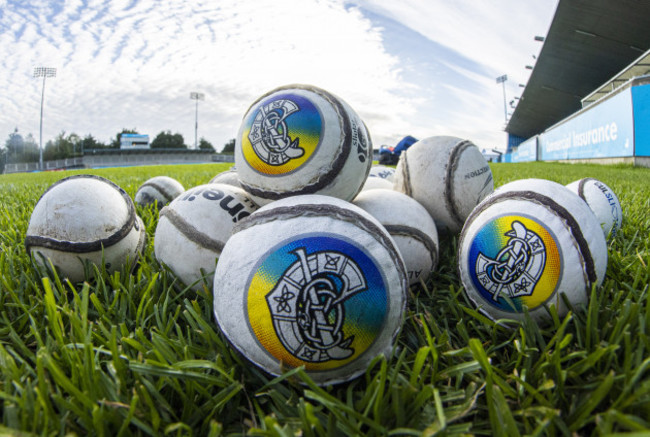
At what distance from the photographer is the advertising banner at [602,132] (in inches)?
556

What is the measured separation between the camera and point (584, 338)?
1742mm

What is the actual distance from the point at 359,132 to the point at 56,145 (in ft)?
356

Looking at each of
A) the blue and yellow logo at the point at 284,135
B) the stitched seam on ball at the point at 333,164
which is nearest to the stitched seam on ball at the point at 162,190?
the stitched seam on ball at the point at 333,164

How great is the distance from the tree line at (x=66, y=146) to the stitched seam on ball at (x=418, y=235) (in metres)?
76.8

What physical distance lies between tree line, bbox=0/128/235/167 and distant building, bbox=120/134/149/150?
5492 millimetres

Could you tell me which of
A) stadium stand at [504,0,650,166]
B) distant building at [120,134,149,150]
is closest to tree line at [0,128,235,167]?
distant building at [120,134,149,150]

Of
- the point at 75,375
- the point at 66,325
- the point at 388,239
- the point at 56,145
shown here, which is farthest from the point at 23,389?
the point at 56,145

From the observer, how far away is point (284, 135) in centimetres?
225

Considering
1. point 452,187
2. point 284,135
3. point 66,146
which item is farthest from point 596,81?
point 66,146

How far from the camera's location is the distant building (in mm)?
82250

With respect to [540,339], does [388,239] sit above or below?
above

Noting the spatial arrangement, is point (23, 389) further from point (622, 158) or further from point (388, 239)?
point (622, 158)

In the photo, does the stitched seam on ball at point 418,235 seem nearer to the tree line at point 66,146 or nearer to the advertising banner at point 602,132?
the advertising banner at point 602,132

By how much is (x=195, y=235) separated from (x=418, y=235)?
A: 1412 mm
